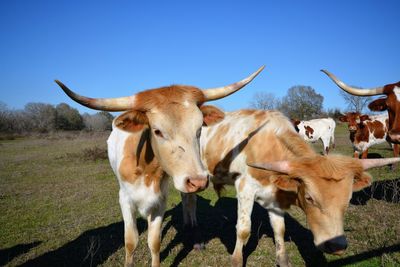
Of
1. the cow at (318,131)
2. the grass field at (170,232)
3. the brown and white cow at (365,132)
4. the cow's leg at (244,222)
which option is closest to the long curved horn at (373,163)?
the cow's leg at (244,222)

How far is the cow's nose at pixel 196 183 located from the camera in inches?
104

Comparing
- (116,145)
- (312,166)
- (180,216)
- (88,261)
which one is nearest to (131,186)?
(116,145)

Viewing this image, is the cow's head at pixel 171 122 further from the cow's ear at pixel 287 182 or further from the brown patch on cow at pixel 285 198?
the brown patch on cow at pixel 285 198

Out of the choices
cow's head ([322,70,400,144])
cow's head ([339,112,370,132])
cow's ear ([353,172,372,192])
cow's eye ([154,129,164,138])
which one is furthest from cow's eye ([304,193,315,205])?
cow's head ([339,112,370,132])

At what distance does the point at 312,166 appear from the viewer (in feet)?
10.1

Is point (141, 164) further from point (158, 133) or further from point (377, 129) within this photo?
point (377, 129)

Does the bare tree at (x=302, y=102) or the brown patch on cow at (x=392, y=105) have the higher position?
the brown patch on cow at (x=392, y=105)

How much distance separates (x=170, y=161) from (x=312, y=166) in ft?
5.16

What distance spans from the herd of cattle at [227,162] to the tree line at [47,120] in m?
56.2

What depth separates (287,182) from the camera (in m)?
3.33

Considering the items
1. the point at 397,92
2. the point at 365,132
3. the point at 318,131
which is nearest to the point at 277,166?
the point at 397,92

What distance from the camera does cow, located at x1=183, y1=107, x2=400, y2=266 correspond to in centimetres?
290

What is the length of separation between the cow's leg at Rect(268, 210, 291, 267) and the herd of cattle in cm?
1

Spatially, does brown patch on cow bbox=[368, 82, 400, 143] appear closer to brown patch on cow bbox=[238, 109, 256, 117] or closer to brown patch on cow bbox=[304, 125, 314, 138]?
brown patch on cow bbox=[238, 109, 256, 117]
